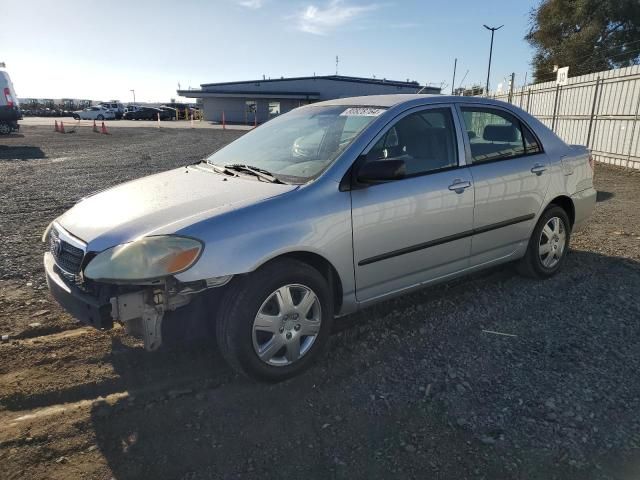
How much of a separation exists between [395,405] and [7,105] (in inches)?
935

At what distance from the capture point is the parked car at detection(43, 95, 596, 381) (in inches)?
105

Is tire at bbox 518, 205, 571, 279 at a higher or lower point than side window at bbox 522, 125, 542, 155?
lower

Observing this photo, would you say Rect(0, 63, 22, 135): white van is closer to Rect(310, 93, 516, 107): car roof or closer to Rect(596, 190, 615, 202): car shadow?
Rect(310, 93, 516, 107): car roof

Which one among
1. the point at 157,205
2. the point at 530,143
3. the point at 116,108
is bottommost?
the point at 157,205

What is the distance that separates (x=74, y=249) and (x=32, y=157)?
563 inches

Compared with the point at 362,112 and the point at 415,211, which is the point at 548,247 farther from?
the point at 362,112

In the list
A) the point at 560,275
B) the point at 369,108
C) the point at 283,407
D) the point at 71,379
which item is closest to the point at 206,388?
the point at 283,407

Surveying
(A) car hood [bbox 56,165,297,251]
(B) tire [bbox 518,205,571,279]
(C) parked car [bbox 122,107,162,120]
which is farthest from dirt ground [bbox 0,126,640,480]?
(C) parked car [bbox 122,107,162,120]

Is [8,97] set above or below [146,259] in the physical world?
above

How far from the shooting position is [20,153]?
15.9m

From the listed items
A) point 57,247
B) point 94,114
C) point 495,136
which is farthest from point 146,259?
point 94,114

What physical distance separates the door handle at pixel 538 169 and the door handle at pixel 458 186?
3.13 ft

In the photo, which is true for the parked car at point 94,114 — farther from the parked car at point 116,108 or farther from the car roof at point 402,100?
the car roof at point 402,100

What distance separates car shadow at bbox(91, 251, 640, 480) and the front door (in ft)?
1.54
